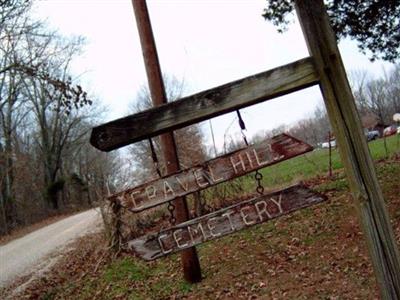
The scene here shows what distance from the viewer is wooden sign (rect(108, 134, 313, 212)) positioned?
281 centimetres

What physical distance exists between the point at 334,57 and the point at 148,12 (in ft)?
19.3

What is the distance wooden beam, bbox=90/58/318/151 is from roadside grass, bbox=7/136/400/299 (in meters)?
3.39

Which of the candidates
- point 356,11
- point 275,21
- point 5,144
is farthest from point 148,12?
point 5,144

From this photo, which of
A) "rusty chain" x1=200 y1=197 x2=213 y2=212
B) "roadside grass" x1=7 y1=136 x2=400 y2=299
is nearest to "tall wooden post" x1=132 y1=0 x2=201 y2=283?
"roadside grass" x1=7 y1=136 x2=400 y2=299

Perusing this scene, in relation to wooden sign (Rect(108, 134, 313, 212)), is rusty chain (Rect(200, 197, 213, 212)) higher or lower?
lower

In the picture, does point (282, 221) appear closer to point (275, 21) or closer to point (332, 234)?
point (332, 234)

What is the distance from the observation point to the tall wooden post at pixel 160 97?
25.6 ft

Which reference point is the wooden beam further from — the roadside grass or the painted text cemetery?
the roadside grass

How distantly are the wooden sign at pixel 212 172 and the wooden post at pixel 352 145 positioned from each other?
26 cm

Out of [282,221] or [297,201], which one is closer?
[297,201]

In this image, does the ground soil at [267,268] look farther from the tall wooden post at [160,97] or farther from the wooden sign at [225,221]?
the wooden sign at [225,221]

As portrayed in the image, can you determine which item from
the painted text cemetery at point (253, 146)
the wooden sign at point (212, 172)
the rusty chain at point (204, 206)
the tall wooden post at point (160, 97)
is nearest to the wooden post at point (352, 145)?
the painted text cemetery at point (253, 146)

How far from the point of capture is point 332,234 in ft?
27.3

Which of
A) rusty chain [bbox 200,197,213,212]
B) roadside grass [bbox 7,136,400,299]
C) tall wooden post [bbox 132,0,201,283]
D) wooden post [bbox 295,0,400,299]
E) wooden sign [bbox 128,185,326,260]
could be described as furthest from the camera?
rusty chain [bbox 200,197,213,212]
